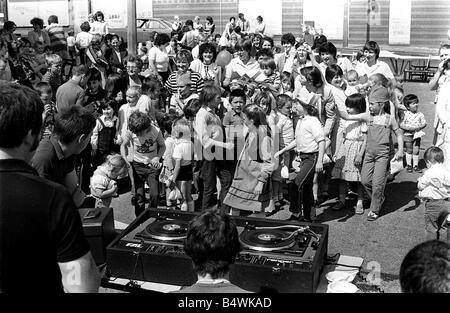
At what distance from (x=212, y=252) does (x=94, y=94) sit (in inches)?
237

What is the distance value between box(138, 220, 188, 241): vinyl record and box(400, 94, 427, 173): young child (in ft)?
17.1

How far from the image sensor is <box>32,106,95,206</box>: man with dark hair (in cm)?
350

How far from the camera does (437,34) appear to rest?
1866 centimetres

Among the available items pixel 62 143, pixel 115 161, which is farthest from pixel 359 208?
pixel 62 143

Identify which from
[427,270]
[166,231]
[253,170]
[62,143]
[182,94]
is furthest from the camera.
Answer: [182,94]

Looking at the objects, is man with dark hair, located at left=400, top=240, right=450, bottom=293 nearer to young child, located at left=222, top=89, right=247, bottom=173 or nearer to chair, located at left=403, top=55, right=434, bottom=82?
young child, located at left=222, top=89, right=247, bottom=173

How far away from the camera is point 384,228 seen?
633cm

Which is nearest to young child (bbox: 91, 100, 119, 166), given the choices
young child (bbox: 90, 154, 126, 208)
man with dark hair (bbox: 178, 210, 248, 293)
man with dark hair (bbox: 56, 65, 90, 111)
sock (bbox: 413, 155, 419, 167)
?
man with dark hair (bbox: 56, 65, 90, 111)

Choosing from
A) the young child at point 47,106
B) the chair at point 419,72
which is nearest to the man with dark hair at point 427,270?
Result: the young child at point 47,106

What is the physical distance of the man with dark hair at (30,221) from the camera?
2.06m

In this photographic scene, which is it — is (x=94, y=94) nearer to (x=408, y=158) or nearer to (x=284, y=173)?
(x=284, y=173)

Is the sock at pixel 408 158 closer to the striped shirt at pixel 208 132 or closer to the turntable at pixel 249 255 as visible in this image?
the striped shirt at pixel 208 132

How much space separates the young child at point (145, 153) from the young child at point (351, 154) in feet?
6.60
